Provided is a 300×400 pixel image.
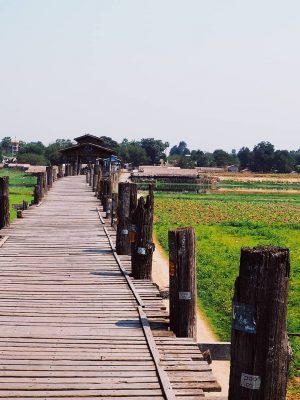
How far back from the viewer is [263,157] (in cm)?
14400

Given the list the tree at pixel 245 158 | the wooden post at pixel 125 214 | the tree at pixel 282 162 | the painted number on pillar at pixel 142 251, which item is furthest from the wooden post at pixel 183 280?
the tree at pixel 245 158

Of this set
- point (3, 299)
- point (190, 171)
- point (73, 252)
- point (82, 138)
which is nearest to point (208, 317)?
point (73, 252)

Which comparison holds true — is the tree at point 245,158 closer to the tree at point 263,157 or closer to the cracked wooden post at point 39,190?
the tree at point 263,157

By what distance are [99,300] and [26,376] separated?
123 inches

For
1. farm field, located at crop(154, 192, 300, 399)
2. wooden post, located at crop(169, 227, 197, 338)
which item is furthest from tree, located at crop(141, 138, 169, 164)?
wooden post, located at crop(169, 227, 197, 338)

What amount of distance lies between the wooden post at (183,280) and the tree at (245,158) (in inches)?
5748

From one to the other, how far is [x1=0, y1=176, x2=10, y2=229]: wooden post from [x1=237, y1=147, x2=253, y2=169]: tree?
138 m

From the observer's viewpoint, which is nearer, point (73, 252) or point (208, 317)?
point (73, 252)

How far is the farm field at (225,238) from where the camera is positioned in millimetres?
15844

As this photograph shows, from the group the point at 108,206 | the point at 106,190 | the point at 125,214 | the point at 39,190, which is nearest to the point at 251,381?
the point at 125,214

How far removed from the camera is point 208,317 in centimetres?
1512

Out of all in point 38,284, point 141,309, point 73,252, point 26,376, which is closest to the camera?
point 26,376

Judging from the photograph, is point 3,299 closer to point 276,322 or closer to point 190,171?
point 276,322

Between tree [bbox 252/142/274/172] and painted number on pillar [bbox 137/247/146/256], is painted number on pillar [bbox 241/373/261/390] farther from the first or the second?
tree [bbox 252/142/274/172]
